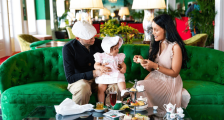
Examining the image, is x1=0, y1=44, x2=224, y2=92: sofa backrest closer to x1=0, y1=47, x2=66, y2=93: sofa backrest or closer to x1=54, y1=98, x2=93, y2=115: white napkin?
x1=0, y1=47, x2=66, y2=93: sofa backrest

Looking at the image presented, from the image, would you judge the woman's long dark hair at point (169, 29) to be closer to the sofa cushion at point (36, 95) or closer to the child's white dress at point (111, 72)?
the child's white dress at point (111, 72)

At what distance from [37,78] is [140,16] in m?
5.96

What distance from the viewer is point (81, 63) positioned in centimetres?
293

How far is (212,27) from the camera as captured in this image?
19.0ft

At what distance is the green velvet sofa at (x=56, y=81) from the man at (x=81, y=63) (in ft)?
0.66

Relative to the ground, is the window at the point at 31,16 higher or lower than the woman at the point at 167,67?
higher

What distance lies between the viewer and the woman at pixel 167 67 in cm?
273

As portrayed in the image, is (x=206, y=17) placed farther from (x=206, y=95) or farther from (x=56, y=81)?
(x=56, y=81)

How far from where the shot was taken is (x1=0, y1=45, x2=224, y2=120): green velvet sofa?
2.89m

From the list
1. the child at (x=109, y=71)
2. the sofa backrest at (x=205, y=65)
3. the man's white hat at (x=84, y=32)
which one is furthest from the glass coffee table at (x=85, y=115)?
the sofa backrest at (x=205, y=65)

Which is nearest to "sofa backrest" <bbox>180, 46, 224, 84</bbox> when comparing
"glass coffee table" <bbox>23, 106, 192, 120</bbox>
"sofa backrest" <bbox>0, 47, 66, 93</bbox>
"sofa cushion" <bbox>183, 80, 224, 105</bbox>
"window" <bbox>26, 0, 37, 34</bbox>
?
"sofa cushion" <bbox>183, 80, 224, 105</bbox>

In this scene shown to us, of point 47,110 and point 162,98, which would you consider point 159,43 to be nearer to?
point 162,98

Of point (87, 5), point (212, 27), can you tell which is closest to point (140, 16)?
point (212, 27)

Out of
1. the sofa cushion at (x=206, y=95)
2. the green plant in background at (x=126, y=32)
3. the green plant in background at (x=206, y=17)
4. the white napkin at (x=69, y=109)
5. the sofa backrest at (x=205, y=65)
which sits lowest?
the sofa cushion at (x=206, y=95)
